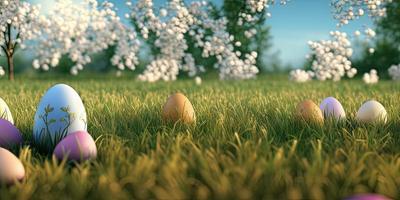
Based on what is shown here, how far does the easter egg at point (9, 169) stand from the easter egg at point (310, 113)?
77.1 inches

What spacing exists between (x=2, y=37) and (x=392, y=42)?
12.0 m

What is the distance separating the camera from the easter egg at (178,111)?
351 centimetres

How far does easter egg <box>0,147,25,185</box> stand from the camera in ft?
7.44

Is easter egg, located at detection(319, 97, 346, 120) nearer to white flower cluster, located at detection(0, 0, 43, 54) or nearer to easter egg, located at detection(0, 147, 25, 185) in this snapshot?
easter egg, located at detection(0, 147, 25, 185)

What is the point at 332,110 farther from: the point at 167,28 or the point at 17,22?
the point at 17,22

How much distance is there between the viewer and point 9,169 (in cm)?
228

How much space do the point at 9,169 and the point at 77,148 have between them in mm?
372

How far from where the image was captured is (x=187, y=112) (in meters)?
3.53

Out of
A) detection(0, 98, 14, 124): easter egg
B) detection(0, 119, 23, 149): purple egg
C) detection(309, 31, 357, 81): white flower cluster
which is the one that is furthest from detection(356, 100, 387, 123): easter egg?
detection(309, 31, 357, 81): white flower cluster

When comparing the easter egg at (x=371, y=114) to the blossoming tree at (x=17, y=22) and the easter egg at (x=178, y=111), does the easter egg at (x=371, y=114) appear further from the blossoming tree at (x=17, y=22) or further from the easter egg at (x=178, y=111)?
the blossoming tree at (x=17, y=22)

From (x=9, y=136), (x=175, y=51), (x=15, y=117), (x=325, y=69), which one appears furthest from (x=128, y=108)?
(x=175, y=51)

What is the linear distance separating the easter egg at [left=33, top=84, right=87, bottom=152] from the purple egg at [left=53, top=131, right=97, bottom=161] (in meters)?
0.51

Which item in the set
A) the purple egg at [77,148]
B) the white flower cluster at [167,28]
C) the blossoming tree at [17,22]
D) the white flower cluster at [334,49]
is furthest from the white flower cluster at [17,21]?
the purple egg at [77,148]

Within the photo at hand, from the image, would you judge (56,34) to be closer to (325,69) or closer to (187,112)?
(325,69)
